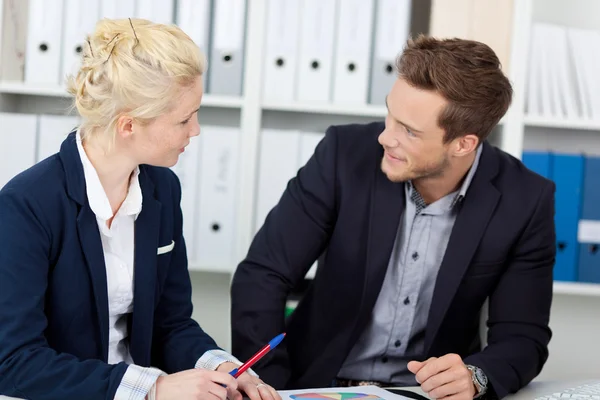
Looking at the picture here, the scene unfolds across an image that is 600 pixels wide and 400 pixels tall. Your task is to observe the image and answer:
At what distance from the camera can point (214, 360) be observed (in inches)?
53.9

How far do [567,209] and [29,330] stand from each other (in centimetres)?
151

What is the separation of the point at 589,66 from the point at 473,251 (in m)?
0.85

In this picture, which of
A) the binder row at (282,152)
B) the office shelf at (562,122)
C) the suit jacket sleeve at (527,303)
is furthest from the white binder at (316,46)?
the suit jacket sleeve at (527,303)

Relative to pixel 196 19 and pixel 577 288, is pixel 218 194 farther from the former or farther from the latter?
pixel 577 288

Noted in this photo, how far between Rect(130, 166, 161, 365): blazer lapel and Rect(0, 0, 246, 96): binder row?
0.83 metres

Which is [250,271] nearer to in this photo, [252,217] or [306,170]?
[306,170]

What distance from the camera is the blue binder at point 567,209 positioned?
7.23 ft

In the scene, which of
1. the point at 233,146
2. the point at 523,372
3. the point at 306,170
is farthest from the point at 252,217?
the point at 523,372

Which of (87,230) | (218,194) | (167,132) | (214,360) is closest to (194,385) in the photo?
(214,360)

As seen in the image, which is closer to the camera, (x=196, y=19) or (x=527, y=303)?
(x=527, y=303)

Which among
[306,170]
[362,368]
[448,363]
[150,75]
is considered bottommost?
[362,368]

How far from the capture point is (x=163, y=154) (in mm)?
1365

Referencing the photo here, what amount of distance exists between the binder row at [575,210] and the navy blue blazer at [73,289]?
1.12 m

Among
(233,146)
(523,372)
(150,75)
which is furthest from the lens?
(233,146)
